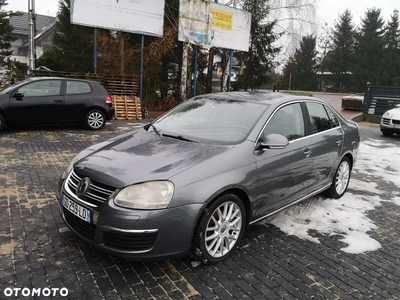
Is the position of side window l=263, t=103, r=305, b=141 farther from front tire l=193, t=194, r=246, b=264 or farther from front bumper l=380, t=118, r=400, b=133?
front bumper l=380, t=118, r=400, b=133

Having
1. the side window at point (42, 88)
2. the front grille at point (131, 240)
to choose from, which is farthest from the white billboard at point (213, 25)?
the front grille at point (131, 240)

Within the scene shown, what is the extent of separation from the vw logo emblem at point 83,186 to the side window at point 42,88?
696 cm

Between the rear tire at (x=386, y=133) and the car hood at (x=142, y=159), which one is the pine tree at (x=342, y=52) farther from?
the car hood at (x=142, y=159)

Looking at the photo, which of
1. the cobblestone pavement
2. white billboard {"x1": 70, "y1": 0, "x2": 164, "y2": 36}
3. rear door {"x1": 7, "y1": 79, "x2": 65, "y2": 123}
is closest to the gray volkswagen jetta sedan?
the cobblestone pavement

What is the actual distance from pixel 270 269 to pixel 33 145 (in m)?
6.38

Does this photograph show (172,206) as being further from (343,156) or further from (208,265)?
(343,156)

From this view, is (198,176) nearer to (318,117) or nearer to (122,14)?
(318,117)

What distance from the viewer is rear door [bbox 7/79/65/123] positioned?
344 inches

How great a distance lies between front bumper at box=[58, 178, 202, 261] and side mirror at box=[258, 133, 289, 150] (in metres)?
1.03

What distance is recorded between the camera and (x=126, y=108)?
13.9 m

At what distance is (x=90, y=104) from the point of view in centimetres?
984

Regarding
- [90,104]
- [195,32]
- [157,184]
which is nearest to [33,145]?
[90,104]

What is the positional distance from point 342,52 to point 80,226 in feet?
189

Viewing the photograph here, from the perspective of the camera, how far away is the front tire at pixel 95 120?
9992 mm
